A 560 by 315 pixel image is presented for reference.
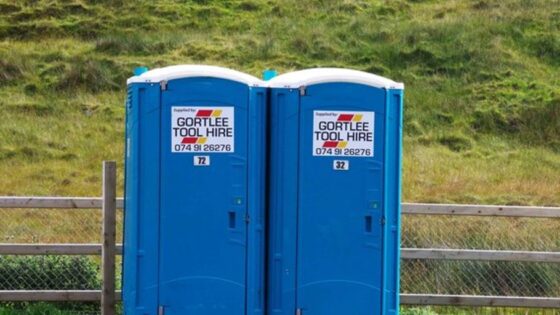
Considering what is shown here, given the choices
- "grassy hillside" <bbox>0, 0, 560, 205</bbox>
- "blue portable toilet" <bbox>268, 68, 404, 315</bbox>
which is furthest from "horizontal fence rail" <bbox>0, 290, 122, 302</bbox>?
"grassy hillside" <bbox>0, 0, 560, 205</bbox>

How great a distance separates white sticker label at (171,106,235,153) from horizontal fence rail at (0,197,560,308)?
5.75 ft

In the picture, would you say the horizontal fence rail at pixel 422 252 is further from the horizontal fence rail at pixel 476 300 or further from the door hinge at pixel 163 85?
→ the door hinge at pixel 163 85

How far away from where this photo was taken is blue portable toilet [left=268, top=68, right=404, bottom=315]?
8273mm

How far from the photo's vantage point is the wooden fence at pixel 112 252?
924 cm

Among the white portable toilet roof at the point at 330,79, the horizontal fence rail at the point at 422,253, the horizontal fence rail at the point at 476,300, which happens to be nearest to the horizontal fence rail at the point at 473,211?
Answer: the horizontal fence rail at the point at 422,253

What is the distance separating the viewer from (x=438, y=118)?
26500 mm

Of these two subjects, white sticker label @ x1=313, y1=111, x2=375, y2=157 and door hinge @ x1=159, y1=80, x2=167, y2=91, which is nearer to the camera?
door hinge @ x1=159, y1=80, x2=167, y2=91

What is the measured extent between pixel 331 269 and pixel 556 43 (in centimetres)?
2404

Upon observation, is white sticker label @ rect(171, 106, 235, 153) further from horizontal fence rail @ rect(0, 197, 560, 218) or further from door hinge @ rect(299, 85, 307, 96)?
horizontal fence rail @ rect(0, 197, 560, 218)

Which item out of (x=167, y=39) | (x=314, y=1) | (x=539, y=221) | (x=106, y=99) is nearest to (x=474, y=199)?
(x=539, y=221)

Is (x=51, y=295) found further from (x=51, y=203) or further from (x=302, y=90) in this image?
(x=302, y=90)

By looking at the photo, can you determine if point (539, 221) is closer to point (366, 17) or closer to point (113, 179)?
point (113, 179)

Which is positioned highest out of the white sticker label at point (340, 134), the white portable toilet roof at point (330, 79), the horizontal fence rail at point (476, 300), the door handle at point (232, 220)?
the white portable toilet roof at point (330, 79)

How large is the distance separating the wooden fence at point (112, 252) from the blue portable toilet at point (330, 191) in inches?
62.9
